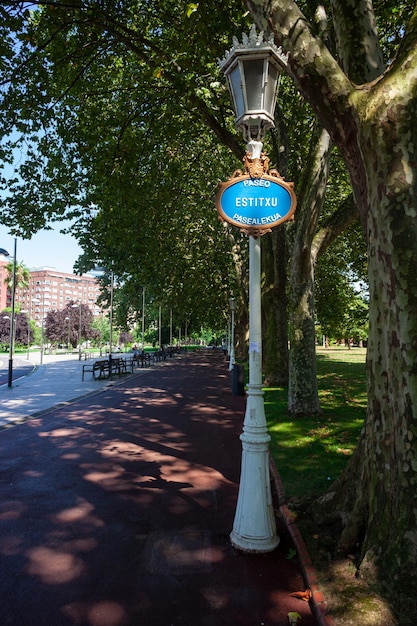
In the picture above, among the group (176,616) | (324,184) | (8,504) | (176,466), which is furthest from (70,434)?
(324,184)

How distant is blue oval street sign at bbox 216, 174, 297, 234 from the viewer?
4328mm

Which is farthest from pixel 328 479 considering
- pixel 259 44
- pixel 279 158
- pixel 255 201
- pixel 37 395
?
pixel 37 395

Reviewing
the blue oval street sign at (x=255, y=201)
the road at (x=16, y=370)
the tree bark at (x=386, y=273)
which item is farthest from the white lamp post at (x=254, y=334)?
the road at (x=16, y=370)

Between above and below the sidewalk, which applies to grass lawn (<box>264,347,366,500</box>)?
above

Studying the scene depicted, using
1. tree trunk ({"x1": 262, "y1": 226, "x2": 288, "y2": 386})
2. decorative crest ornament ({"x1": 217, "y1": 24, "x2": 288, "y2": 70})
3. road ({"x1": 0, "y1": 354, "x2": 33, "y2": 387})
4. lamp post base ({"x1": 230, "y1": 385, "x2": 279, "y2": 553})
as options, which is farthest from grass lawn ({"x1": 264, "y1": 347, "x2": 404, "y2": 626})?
road ({"x1": 0, "y1": 354, "x2": 33, "y2": 387})

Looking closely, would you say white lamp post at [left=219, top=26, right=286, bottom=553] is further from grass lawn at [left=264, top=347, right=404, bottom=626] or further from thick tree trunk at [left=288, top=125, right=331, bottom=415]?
thick tree trunk at [left=288, top=125, right=331, bottom=415]

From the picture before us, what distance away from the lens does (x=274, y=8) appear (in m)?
4.24

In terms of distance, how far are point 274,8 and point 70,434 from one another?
325 inches

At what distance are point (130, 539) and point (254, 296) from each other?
107 inches

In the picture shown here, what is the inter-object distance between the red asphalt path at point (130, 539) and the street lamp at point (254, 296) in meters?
0.23

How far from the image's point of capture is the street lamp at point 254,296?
13.4ft

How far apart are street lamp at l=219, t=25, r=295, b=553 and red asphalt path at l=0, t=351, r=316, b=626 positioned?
0.77 feet

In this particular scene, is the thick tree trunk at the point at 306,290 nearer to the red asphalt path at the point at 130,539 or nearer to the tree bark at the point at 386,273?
the red asphalt path at the point at 130,539

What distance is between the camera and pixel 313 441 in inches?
314
